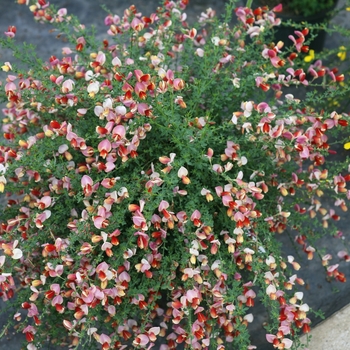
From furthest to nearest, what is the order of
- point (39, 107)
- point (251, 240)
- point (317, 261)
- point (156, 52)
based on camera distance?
point (317, 261)
point (156, 52)
point (39, 107)
point (251, 240)

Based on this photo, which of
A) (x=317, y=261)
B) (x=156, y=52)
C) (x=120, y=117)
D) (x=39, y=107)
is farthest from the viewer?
(x=317, y=261)

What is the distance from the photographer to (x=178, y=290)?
1.72 metres

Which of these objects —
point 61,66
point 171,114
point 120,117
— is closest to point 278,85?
point 171,114

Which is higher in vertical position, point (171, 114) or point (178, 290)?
point (171, 114)

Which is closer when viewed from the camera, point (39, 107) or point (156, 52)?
point (39, 107)

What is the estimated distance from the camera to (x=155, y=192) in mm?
1583

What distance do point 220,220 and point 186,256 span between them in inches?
8.2

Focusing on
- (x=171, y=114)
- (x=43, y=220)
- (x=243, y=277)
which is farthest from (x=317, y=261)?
(x=43, y=220)

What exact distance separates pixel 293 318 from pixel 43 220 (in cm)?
79

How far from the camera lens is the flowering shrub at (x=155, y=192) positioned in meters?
1.58

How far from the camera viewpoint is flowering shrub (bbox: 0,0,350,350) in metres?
1.58

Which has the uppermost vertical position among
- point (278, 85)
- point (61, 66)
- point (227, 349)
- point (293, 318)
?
point (278, 85)

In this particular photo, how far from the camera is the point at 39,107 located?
71.8 inches

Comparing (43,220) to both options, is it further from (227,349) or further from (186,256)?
(227,349)
